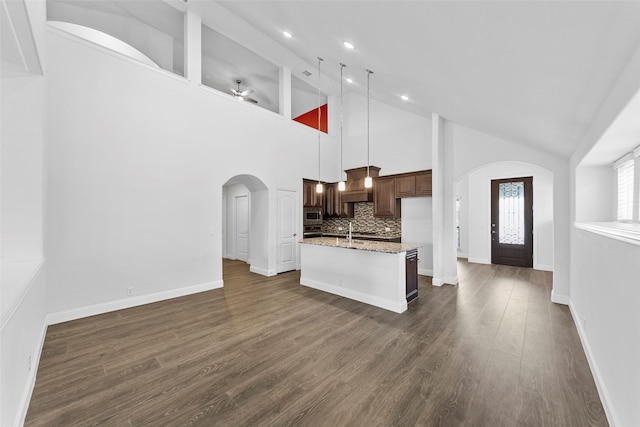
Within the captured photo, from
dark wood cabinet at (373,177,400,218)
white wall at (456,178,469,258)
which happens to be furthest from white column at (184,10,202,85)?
white wall at (456,178,469,258)

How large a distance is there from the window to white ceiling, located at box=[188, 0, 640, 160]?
49 cm

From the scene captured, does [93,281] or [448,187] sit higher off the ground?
[448,187]

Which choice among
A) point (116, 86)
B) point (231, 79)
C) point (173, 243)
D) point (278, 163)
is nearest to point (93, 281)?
point (173, 243)

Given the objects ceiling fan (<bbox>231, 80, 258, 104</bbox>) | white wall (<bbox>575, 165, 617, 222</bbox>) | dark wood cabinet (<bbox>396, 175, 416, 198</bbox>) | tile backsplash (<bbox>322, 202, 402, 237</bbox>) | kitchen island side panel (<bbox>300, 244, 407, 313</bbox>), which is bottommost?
kitchen island side panel (<bbox>300, 244, 407, 313</bbox>)

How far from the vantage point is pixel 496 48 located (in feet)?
5.48

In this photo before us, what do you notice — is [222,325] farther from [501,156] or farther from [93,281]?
[501,156]

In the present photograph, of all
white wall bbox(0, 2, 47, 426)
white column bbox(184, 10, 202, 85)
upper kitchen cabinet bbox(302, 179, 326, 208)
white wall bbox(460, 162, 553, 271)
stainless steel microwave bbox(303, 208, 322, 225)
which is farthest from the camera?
stainless steel microwave bbox(303, 208, 322, 225)

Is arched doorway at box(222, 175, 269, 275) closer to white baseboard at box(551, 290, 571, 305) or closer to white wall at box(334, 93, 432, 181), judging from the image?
white wall at box(334, 93, 432, 181)

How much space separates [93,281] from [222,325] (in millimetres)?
2142

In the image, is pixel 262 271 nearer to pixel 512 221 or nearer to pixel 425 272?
pixel 425 272

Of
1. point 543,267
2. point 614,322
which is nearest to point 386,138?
point 543,267

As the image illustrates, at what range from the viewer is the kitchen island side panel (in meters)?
3.96

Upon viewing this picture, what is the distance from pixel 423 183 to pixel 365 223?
2.07 m

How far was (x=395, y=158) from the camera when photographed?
6883 mm
